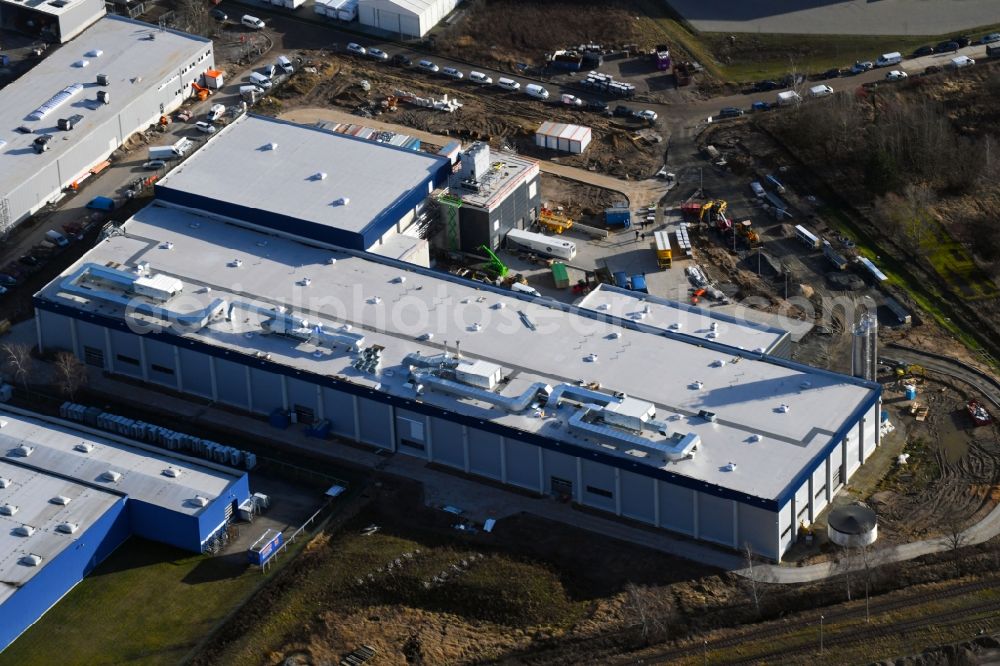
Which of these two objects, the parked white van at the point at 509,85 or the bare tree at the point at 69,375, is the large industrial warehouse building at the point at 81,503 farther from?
the parked white van at the point at 509,85

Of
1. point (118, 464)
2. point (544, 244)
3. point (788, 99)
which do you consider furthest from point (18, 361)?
point (788, 99)

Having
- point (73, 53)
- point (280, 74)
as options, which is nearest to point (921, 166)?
point (280, 74)

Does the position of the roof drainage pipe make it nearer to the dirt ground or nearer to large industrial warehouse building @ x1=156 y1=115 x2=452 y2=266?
large industrial warehouse building @ x1=156 y1=115 x2=452 y2=266

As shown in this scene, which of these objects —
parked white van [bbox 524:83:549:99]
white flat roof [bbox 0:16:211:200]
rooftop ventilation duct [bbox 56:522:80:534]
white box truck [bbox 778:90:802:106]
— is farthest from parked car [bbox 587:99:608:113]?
rooftop ventilation duct [bbox 56:522:80:534]

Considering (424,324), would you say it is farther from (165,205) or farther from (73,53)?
(73,53)

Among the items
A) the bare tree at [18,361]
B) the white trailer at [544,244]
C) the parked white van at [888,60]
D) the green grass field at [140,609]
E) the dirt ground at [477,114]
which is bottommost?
the green grass field at [140,609]

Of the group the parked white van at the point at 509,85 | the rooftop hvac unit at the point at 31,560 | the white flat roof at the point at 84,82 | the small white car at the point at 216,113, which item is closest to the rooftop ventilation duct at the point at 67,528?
the rooftop hvac unit at the point at 31,560
